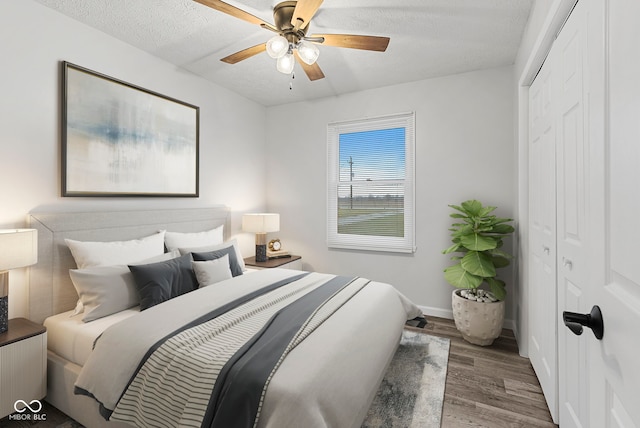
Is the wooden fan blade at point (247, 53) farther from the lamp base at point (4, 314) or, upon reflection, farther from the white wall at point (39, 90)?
the lamp base at point (4, 314)

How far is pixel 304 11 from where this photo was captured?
1.81 metres

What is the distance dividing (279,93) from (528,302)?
344 centimetres

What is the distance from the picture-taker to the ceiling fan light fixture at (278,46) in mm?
1966

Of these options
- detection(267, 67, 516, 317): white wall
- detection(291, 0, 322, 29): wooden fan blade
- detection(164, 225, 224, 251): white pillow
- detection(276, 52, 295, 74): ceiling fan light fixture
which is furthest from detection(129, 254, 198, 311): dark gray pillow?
detection(267, 67, 516, 317): white wall

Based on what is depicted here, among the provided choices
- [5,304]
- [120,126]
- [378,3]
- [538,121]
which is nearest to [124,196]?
[120,126]

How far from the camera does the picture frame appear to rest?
237 centimetres

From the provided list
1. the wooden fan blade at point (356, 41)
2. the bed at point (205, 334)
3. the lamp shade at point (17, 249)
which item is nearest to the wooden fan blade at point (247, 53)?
the wooden fan blade at point (356, 41)

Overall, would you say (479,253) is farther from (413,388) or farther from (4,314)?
(4,314)

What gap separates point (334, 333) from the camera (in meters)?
1.71

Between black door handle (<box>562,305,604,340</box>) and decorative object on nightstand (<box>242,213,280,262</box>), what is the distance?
322cm

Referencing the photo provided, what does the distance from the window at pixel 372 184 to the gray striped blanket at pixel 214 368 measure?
6.72 ft

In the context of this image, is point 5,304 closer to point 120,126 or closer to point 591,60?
point 120,126

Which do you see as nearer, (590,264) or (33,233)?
(590,264)

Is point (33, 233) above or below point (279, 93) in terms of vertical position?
below
